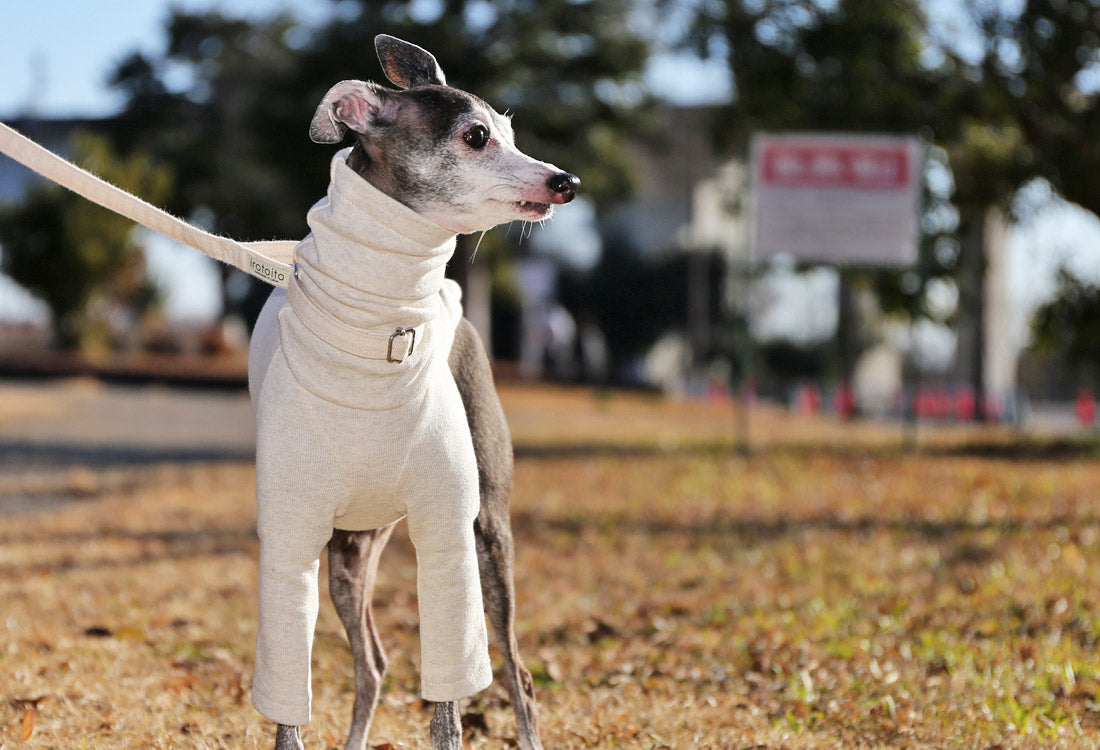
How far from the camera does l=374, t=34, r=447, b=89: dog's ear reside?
2.96 metres

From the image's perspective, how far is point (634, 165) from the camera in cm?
3000

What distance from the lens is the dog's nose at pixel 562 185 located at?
8.63ft

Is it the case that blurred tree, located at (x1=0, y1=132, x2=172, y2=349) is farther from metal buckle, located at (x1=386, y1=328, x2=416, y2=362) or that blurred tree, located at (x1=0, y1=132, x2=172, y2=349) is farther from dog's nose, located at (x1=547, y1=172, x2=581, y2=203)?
dog's nose, located at (x1=547, y1=172, x2=581, y2=203)

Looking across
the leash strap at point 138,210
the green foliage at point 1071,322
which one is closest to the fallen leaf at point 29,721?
the leash strap at point 138,210

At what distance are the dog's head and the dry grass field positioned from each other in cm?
175

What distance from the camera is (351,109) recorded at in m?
2.75

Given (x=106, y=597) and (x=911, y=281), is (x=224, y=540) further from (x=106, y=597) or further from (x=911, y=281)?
(x=911, y=281)

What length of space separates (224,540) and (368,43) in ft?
55.5

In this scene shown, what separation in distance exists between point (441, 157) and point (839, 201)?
425 inches

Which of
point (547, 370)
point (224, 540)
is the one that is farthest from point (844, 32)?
point (547, 370)

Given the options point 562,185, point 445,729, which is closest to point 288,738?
point 445,729

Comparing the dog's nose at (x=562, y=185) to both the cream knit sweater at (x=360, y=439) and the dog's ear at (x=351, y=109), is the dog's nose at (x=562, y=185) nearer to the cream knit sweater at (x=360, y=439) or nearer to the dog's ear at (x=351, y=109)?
the cream knit sweater at (x=360, y=439)

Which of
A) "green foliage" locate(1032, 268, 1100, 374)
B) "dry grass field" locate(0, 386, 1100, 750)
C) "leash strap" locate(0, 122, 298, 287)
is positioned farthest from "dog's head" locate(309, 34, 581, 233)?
"green foliage" locate(1032, 268, 1100, 374)

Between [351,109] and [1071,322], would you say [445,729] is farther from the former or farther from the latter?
[1071,322]
